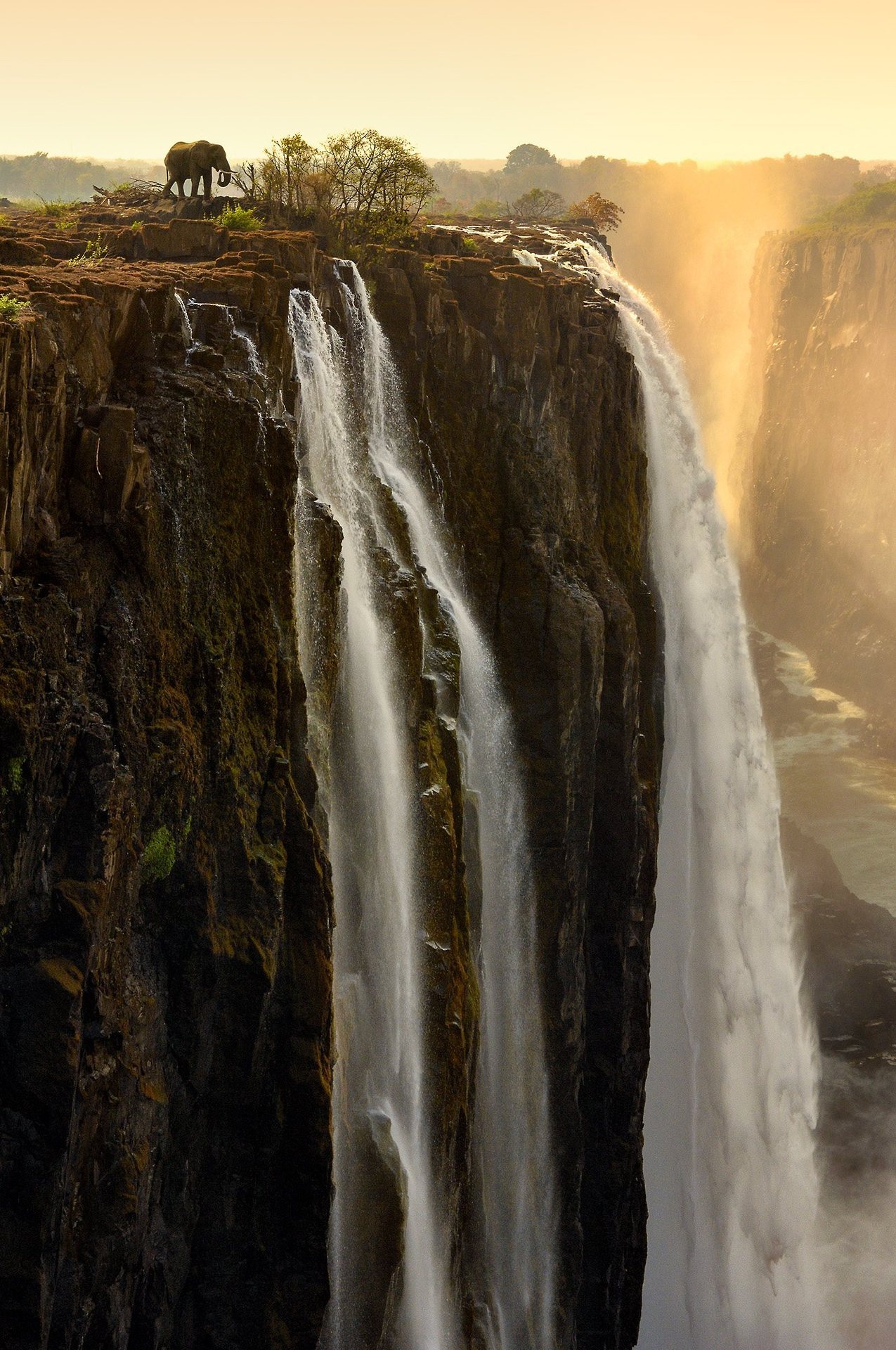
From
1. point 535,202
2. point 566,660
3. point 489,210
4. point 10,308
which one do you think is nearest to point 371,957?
point 566,660

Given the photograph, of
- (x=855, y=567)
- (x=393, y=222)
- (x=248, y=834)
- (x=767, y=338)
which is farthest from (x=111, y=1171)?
(x=767, y=338)

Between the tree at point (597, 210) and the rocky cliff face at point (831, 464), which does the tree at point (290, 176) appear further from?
the rocky cliff face at point (831, 464)

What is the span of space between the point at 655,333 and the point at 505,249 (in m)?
5.64

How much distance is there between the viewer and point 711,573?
120 feet

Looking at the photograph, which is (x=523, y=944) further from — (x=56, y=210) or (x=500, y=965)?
(x=56, y=210)

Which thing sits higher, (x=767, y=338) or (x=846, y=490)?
(x=767, y=338)

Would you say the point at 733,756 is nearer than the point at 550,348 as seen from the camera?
No

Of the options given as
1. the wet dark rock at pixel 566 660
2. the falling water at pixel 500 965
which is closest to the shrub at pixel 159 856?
the falling water at pixel 500 965

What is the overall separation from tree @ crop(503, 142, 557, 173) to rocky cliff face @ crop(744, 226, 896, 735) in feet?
292

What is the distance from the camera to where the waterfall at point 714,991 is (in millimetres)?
30812

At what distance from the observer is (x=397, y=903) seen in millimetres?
18766

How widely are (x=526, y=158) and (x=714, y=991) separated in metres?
151

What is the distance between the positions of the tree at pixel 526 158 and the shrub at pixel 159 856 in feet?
531

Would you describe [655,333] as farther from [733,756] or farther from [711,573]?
[733,756]
